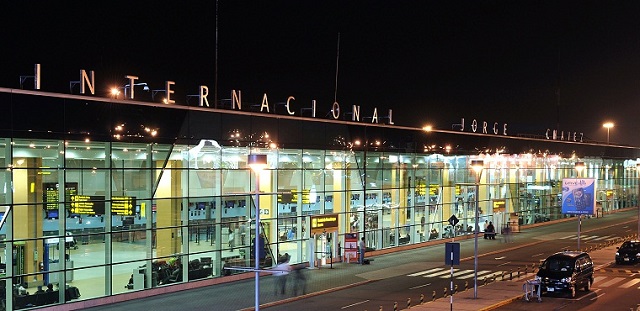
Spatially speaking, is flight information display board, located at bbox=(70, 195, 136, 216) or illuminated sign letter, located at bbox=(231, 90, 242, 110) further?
illuminated sign letter, located at bbox=(231, 90, 242, 110)

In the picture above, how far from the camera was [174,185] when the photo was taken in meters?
36.9

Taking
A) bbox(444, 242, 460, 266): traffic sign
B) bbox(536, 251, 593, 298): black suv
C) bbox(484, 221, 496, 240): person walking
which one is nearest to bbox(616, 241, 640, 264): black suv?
bbox(536, 251, 593, 298): black suv

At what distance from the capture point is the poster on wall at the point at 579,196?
48.7 metres

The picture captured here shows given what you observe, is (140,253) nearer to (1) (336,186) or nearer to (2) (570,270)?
(1) (336,186)

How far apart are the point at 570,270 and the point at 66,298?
2200 cm

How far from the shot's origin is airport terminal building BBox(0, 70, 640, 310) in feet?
101

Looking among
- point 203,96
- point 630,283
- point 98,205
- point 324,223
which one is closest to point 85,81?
point 98,205

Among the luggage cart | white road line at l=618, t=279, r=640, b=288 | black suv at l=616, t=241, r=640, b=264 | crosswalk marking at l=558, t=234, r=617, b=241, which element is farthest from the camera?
crosswalk marking at l=558, t=234, r=617, b=241

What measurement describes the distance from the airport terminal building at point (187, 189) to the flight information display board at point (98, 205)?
0.20 feet

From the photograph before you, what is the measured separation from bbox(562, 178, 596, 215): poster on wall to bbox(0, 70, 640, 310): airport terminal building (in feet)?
30.1

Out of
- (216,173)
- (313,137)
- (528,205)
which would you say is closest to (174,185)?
(216,173)

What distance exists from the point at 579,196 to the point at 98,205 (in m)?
30.6

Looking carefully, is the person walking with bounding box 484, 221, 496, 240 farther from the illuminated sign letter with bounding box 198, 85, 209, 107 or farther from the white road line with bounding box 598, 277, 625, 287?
the illuminated sign letter with bounding box 198, 85, 209, 107

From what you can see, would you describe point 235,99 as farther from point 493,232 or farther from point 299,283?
point 493,232
